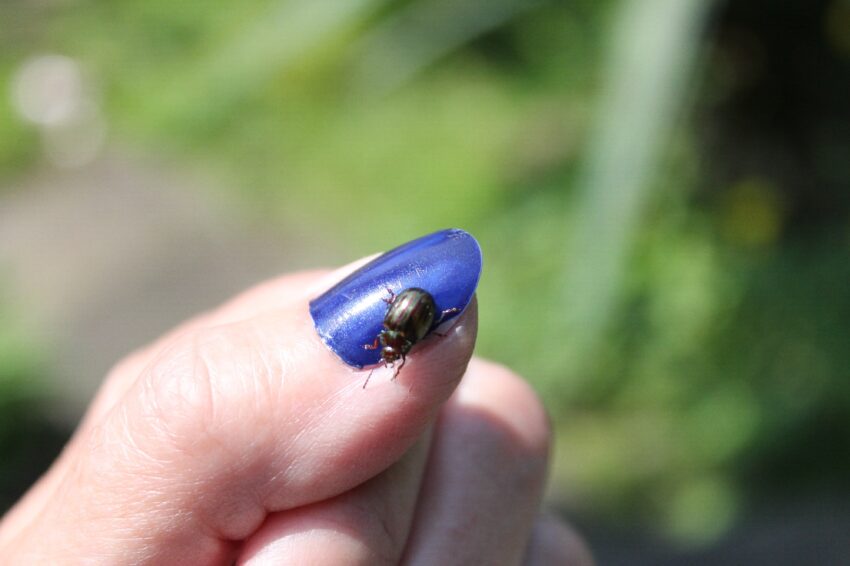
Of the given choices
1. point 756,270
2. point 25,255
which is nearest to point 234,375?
point 756,270

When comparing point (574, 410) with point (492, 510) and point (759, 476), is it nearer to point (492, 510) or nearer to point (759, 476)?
point (759, 476)

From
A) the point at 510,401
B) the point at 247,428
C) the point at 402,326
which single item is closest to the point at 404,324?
the point at 402,326

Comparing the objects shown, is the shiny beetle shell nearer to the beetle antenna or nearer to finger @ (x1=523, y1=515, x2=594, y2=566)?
the beetle antenna

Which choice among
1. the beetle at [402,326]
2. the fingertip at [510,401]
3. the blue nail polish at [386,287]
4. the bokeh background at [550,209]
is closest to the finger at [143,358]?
the blue nail polish at [386,287]

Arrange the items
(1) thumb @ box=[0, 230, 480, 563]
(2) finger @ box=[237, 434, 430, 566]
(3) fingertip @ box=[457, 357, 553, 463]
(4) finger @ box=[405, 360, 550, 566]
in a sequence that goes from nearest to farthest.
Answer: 1. (1) thumb @ box=[0, 230, 480, 563]
2. (2) finger @ box=[237, 434, 430, 566]
3. (4) finger @ box=[405, 360, 550, 566]
4. (3) fingertip @ box=[457, 357, 553, 463]

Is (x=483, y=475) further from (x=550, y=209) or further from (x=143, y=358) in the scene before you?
(x=550, y=209)

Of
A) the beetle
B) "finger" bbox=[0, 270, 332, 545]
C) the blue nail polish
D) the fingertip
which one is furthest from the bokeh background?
the beetle
